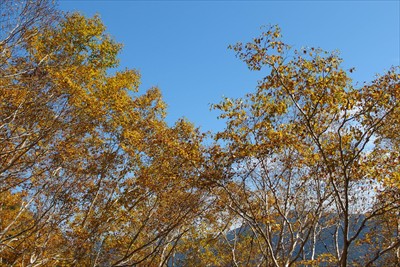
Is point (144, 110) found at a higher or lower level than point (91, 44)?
lower

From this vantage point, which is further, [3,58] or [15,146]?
[15,146]

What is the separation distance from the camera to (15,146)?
40.4 ft

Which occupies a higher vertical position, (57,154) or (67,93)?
(67,93)

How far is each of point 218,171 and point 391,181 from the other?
4.46 metres

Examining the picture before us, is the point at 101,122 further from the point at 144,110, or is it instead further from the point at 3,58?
the point at 3,58

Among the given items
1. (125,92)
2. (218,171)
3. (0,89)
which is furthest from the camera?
(125,92)

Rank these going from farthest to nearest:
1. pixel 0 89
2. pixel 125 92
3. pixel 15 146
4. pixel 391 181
Answer: pixel 125 92 < pixel 15 146 < pixel 0 89 < pixel 391 181

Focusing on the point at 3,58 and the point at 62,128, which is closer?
the point at 3,58

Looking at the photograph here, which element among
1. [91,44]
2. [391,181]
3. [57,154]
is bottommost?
[391,181]

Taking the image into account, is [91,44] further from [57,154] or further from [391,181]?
[391,181]

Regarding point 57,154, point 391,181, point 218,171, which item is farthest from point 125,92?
point 391,181

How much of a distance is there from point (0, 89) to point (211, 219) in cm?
946

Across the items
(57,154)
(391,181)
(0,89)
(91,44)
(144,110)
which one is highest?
(91,44)

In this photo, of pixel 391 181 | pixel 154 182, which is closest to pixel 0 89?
pixel 154 182
